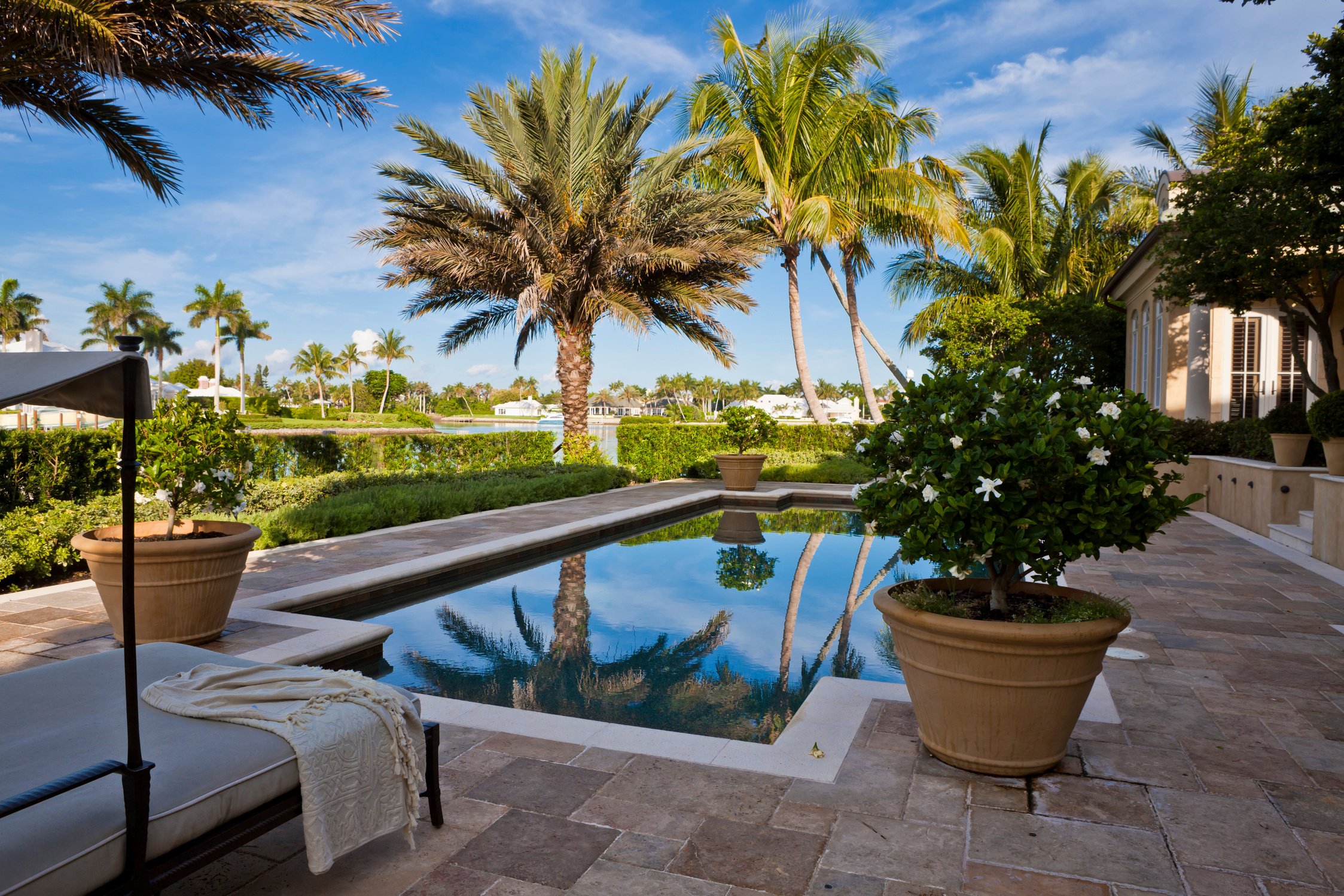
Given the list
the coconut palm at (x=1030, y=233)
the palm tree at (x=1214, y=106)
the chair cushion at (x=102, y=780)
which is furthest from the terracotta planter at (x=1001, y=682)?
the palm tree at (x=1214, y=106)

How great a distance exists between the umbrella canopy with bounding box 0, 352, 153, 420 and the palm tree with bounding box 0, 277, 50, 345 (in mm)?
63962

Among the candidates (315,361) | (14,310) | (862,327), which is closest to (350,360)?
(315,361)

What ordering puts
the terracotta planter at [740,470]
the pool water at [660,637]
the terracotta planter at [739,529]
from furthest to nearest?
the terracotta planter at [740,470] → the terracotta planter at [739,529] → the pool water at [660,637]

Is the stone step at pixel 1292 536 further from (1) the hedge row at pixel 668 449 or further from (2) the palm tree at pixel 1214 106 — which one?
(2) the palm tree at pixel 1214 106

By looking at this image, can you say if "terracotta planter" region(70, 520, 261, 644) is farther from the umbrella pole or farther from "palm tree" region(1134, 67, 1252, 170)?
"palm tree" region(1134, 67, 1252, 170)

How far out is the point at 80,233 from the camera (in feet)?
97.5

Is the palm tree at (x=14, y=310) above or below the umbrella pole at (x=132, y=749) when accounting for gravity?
above

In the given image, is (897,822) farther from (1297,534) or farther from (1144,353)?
(1144,353)

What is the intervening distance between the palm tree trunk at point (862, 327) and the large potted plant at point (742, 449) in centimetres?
794

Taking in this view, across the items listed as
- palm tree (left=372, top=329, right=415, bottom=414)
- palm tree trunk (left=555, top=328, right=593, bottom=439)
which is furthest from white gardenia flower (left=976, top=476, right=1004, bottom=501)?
palm tree (left=372, top=329, right=415, bottom=414)

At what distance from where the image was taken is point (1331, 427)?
8.55 m

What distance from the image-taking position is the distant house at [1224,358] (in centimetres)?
1377

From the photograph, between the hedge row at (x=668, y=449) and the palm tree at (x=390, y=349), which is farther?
the palm tree at (x=390, y=349)

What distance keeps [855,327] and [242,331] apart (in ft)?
203
